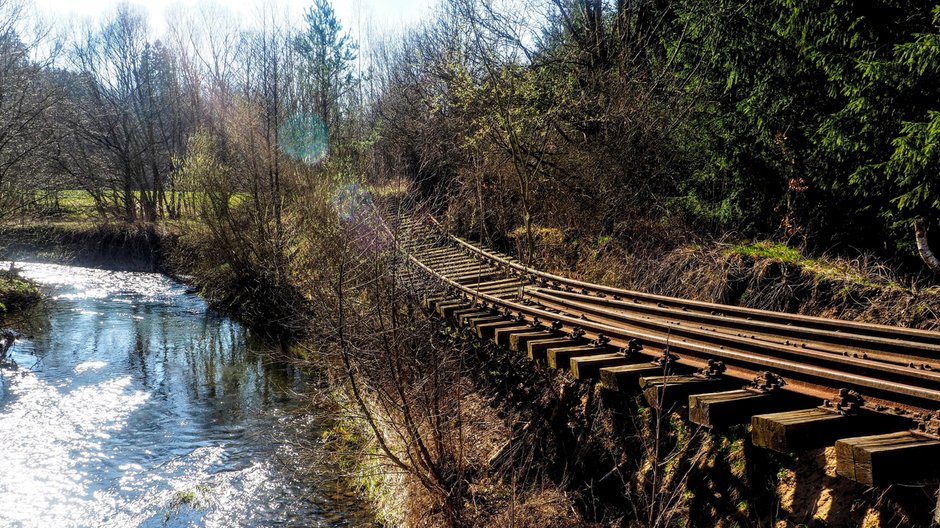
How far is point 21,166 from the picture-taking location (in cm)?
1897

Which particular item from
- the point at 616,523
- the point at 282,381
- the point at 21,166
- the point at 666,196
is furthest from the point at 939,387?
the point at 21,166

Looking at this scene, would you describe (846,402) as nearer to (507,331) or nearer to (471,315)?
(507,331)

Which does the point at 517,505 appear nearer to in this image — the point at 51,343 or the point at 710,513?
the point at 710,513

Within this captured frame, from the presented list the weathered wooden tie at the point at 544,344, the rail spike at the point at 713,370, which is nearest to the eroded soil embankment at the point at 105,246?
the weathered wooden tie at the point at 544,344

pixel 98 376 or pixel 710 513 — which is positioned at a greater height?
pixel 710 513

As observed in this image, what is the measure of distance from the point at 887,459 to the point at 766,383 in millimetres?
1263

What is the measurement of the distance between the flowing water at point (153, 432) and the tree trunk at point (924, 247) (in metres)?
6.79

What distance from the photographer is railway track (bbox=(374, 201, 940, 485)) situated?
10.9 feet

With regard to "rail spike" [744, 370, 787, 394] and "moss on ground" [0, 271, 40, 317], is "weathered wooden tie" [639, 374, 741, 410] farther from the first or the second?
"moss on ground" [0, 271, 40, 317]

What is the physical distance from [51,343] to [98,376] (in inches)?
141

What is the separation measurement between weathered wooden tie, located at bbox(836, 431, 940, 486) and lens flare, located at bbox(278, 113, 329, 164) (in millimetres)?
18885

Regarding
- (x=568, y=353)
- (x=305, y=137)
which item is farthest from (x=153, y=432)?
(x=305, y=137)

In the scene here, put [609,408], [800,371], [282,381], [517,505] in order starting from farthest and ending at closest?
[282,381]
[609,408]
[517,505]
[800,371]

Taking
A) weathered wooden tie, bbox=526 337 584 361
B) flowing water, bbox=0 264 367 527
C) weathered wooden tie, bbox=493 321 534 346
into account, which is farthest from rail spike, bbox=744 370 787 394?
flowing water, bbox=0 264 367 527
